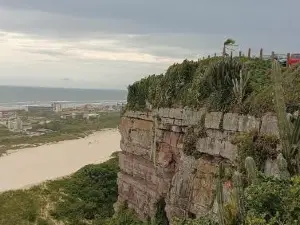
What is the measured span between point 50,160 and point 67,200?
34304mm

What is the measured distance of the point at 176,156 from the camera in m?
20.1

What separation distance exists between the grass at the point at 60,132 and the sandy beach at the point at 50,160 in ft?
11.9

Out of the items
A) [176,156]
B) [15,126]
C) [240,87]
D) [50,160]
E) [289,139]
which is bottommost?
[50,160]

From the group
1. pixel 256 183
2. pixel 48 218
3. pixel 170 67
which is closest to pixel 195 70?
pixel 170 67

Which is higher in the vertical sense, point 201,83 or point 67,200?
point 201,83

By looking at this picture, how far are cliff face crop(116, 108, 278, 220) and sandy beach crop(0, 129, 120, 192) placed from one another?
2251 cm

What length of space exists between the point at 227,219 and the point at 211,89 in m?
6.94

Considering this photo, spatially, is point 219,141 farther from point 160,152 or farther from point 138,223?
point 138,223

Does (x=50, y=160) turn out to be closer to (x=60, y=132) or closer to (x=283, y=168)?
(x=60, y=132)

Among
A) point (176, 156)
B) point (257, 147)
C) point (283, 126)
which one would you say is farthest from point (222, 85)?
point (283, 126)

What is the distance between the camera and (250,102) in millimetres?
14719

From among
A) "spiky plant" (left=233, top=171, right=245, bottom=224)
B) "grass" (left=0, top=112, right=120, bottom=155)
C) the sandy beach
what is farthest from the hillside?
"grass" (left=0, top=112, right=120, bottom=155)

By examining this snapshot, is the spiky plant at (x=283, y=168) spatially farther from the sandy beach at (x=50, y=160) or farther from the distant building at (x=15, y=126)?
the distant building at (x=15, y=126)

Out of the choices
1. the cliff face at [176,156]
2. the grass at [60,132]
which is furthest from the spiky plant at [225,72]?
the grass at [60,132]
